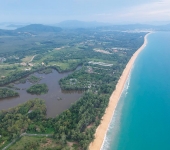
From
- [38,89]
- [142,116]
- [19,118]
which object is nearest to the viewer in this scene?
[19,118]

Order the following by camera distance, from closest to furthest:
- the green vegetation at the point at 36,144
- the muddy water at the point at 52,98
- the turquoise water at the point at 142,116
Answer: the green vegetation at the point at 36,144, the turquoise water at the point at 142,116, the muddy water at the point at 52,98

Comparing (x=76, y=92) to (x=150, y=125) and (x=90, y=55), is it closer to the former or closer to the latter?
(x=150, y=125)

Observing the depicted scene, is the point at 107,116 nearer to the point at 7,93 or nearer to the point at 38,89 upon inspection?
the point at 38,89

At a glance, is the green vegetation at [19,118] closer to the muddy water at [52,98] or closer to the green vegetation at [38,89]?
the muddy water at [52,98]

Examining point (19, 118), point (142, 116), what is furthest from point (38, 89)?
point (142, 116)

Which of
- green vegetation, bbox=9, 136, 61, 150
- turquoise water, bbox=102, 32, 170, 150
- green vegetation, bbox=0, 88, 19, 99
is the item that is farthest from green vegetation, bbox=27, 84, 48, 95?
turquoise water, bbox=102, 32, 170, 150

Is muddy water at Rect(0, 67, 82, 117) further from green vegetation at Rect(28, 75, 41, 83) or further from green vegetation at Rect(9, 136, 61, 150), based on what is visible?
green vegetation at Rect(9, 136, 61, 150)

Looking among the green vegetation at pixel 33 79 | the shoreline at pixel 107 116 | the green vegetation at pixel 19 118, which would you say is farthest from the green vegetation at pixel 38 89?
the shoreline at pixel 107 116

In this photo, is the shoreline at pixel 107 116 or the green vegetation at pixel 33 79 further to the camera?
the green vegetation at pixel 33 79

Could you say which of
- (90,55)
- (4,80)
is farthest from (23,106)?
(90,55)
